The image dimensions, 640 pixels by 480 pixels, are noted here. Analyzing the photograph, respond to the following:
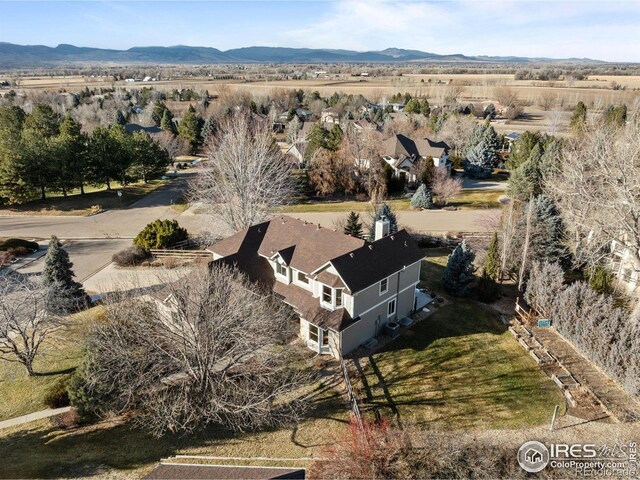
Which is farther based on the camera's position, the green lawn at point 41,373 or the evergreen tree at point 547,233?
the evergreen tree at point 547,233

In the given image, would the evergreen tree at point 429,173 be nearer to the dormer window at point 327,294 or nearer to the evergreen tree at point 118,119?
the dormer window at point 327,294

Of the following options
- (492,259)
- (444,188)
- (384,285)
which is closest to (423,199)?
(444,188)

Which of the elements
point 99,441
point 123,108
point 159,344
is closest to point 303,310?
point 159,344

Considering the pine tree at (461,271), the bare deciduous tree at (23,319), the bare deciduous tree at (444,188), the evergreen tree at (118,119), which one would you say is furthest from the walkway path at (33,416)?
the evergreen tree at (118,119)

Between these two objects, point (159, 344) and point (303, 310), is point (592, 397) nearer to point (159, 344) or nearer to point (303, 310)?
point (303, 310)

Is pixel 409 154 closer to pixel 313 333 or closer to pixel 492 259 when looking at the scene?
pixel 492 259
